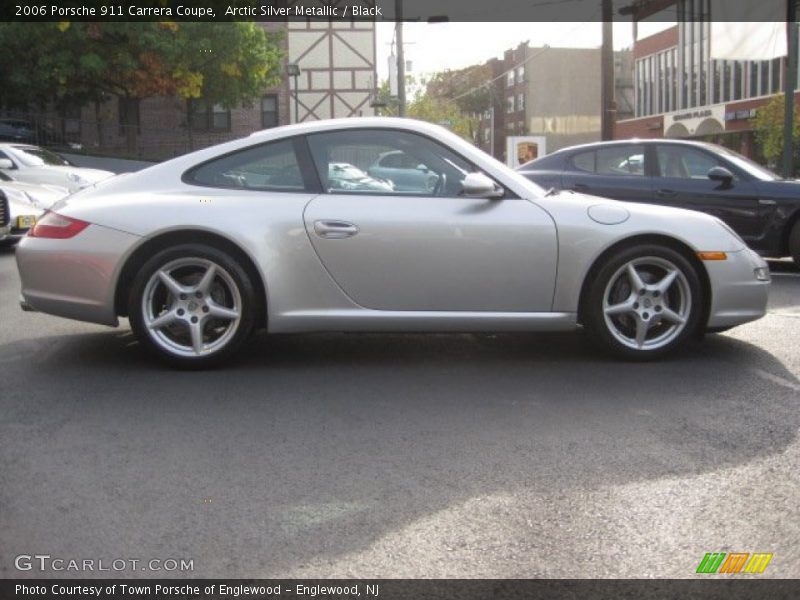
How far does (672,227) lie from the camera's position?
548 cm

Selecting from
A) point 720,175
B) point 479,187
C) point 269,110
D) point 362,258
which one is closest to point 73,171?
point 720,175

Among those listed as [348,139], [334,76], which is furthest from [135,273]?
[334,76]

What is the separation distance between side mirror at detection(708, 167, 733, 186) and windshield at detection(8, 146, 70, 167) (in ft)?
42.0

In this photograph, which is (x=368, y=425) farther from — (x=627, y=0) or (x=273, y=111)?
(x=627, y=0)

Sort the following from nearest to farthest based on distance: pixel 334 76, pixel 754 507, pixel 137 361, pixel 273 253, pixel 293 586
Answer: pixel 293 586
pixel 754 507
pixel 273 253
pixel 137 361
pixel 334 76

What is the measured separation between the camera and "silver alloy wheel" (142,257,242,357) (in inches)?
208

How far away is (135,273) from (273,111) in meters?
38.4

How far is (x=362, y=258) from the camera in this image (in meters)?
5.30

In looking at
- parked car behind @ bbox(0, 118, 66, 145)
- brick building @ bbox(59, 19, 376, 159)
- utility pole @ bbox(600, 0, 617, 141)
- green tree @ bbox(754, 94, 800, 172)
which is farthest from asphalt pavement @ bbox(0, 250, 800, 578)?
brick building @ bbox(59, 19, 376, 159)

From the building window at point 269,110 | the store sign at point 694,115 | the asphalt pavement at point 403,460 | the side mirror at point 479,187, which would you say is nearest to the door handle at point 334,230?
the side mirror at point 479,187

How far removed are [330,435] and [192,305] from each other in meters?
1.52

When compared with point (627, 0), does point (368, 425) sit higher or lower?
lower

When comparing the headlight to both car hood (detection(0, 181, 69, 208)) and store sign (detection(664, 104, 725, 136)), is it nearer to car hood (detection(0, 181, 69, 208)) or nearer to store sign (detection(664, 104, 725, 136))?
car hood (detection(0, 181, 69, 208))

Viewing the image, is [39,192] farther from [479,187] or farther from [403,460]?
[403,460]
